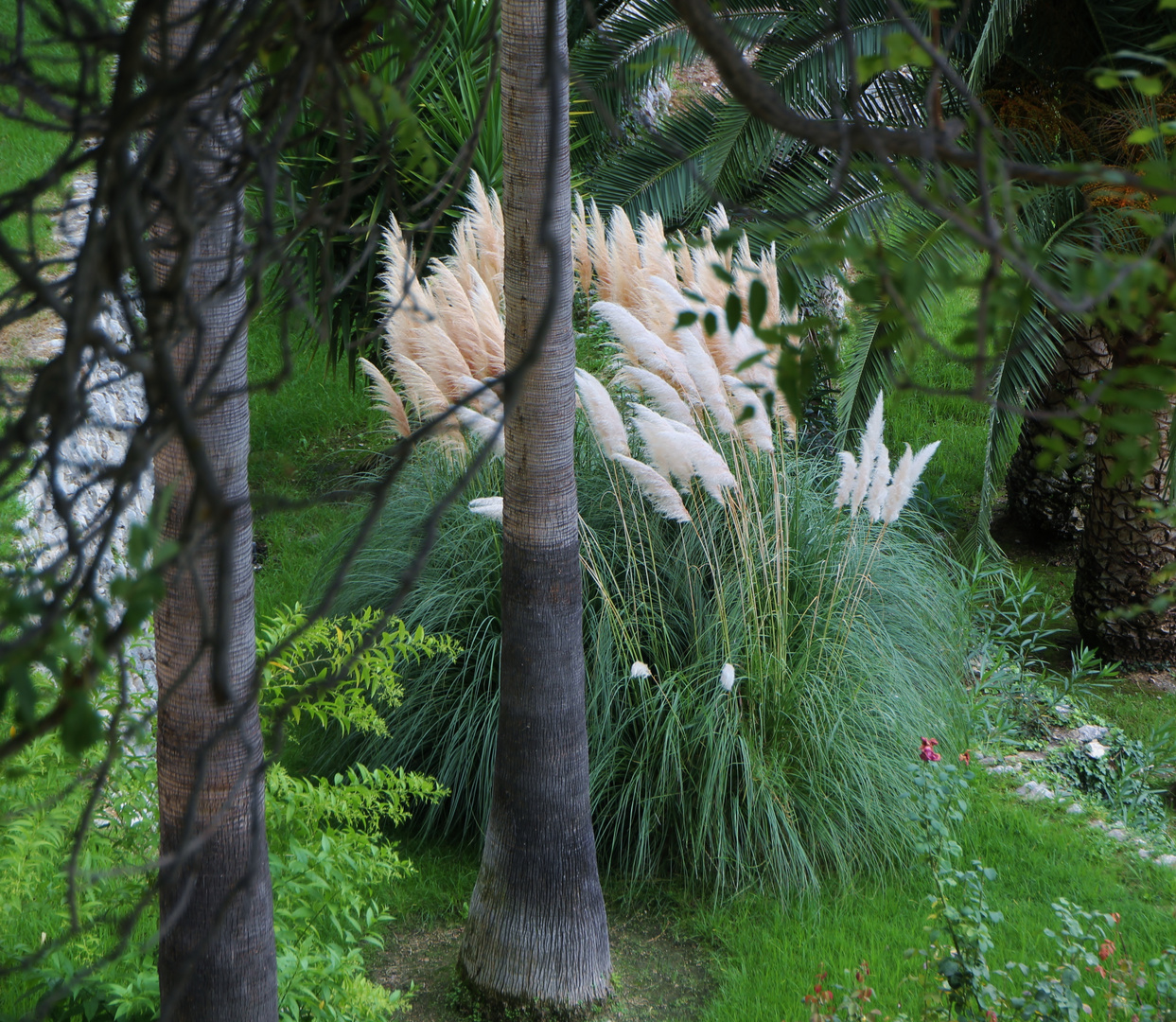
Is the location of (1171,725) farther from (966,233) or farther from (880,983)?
(966,233)

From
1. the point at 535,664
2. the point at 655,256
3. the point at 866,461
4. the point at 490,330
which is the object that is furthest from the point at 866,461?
the point at 490,330

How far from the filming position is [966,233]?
953mm

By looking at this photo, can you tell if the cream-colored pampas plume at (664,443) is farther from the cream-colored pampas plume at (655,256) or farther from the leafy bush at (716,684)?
the cream-colored pampas plume at (655,256)

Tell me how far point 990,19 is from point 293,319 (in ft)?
15.7

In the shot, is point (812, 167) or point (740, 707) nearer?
point (740, 707)

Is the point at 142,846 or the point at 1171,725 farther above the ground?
the point at 1171,725

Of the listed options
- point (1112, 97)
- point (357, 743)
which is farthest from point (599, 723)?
point (1112, 97)

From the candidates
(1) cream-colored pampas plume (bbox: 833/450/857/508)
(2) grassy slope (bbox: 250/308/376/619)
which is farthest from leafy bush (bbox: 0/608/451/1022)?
(2) grassy slope (bbox: 250/308/376/619)

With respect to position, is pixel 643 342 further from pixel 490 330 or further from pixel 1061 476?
pixel 1061 476

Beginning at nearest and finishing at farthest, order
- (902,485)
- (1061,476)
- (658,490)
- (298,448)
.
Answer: (658,490) → (902,485) → (1061,476) → (298,448)

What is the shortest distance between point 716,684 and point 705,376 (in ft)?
A: 3.35

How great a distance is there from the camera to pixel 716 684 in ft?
11.4

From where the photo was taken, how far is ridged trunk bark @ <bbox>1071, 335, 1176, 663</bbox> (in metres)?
5.44

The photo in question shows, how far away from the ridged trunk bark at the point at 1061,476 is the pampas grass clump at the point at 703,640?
2.62 m
